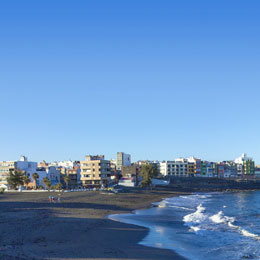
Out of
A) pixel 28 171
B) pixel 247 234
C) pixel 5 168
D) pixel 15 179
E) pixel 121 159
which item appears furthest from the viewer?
pixel 121 159

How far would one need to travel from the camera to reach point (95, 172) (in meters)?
116

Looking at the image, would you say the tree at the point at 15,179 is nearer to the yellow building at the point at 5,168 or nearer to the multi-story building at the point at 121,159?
the yellow building at the point at 5,168

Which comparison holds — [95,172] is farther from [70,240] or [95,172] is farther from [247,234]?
[70,240]

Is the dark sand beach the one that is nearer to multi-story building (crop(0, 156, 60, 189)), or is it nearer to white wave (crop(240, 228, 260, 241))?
white wave (crop(240, 228, 260, 241))

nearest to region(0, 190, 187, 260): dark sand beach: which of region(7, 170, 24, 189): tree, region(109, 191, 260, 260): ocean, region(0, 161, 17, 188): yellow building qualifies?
region(109, 191, 260, 260): ocean

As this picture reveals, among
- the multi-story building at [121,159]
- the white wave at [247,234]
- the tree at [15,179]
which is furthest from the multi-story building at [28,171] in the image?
the white wave at [247,234]

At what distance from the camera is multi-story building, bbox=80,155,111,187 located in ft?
379

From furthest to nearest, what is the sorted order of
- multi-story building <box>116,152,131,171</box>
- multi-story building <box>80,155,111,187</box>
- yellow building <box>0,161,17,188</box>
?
multi-story building <box>116,152,131,171</box>, yellow building <box>0,161,17,188</box>, multi-story building <box>80,155,111,187</box>

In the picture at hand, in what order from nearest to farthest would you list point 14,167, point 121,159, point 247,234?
point 247,234
point 14,167
point 121,159

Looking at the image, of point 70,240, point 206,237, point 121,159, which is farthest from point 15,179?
point 121,159

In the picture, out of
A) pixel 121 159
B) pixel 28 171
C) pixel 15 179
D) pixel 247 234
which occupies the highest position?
pixel 121 159

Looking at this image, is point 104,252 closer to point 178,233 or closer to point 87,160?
point 178,233

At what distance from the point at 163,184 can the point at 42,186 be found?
→ 56.8 meters

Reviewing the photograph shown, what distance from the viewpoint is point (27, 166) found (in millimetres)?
121938
